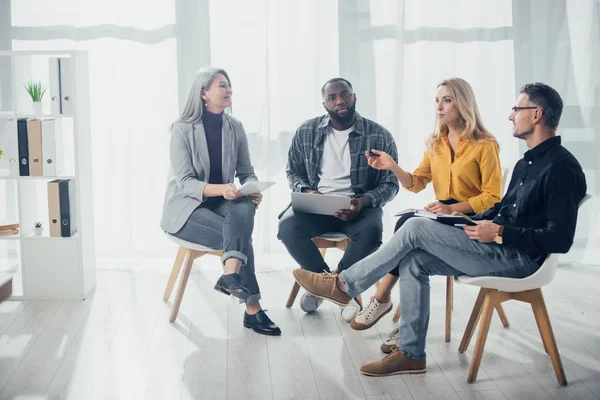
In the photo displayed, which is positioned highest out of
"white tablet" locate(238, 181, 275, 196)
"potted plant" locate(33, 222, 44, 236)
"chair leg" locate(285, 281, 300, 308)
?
"white tablet" locate(238, 181, 275, 196)

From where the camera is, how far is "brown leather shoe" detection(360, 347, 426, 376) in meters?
2.84

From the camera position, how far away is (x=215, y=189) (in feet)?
11.6

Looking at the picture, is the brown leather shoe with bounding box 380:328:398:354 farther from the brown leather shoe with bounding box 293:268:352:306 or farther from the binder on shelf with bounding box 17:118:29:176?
the binder on shelf with bounding box 17:118:29:176

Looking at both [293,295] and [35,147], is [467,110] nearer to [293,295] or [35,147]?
[293,295]

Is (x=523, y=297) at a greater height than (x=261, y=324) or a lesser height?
greater

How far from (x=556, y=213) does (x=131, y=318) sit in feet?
6.84

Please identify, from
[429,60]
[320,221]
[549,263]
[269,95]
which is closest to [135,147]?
[269,95]

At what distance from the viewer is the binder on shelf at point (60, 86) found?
3.82 m

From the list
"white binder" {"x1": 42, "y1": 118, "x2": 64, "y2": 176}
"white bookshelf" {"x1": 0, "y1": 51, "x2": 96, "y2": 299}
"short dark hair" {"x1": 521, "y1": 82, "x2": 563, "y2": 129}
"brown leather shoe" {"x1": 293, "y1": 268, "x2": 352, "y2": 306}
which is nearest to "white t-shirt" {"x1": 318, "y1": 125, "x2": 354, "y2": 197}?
"brown leather shoe" {"x1": 293, "y1": 268, "x2": 352, "y2": 306}

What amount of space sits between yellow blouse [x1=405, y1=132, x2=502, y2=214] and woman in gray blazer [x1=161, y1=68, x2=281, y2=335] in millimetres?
890

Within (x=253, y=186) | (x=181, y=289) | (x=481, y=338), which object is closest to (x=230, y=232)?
(x=253, y=186)

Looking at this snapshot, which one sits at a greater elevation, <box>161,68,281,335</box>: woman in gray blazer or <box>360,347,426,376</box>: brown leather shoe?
<box>161,68,281,335</box>: woman in gray blazer

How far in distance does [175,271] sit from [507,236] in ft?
6.06

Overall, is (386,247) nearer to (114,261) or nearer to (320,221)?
(320,221)
